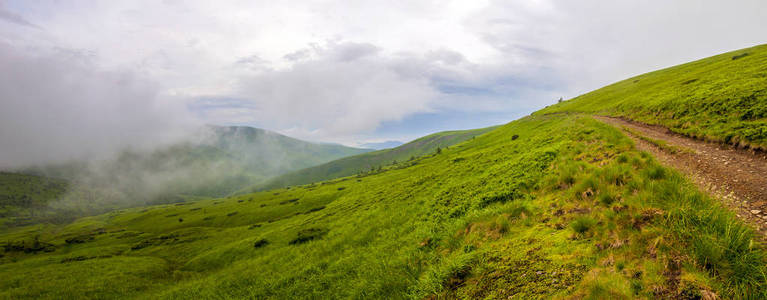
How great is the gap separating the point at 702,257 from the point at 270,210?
8765cm

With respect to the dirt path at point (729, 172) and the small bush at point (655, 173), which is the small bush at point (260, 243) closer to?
the small bush at point (655, 173)

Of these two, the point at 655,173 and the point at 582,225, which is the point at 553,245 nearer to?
the point at 582,225

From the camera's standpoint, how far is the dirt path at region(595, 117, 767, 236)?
711cm

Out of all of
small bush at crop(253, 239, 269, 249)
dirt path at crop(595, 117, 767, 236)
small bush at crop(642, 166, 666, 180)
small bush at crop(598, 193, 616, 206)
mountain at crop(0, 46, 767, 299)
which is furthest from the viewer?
small bush at crop(253, 239, 269, 249)

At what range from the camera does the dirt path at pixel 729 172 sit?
711 cm

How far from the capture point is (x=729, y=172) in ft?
34.0

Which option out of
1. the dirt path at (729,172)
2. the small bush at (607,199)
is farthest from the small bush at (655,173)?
the small bush at (607,199)

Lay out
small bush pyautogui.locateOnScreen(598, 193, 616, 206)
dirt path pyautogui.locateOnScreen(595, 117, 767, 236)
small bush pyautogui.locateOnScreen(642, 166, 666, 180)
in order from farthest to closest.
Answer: small bush pyautogui.locateOnScreen(642, 166, 666, 180) < small bush pyautogui.locateOnScreen(598, 193, 616, 206) < dirt path pyautogui.locateOnScreen(595, 117, 767, 236)

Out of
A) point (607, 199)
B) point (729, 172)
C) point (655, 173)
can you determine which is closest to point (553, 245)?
point (607, 199)

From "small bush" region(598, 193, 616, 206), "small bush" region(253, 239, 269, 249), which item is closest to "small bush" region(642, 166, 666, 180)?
"small bush" region(598, 193, 616, 206)

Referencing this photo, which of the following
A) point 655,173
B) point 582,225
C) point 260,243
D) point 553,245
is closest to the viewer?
point 553,245

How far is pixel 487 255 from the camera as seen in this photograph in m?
7.93

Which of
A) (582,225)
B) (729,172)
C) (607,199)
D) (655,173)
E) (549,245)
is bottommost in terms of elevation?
(549,245)

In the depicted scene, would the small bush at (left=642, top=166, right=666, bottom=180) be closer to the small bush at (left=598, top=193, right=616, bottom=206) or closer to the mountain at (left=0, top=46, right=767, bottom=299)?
the mountain at (left=0, top=46, right=767, bottom=299)
